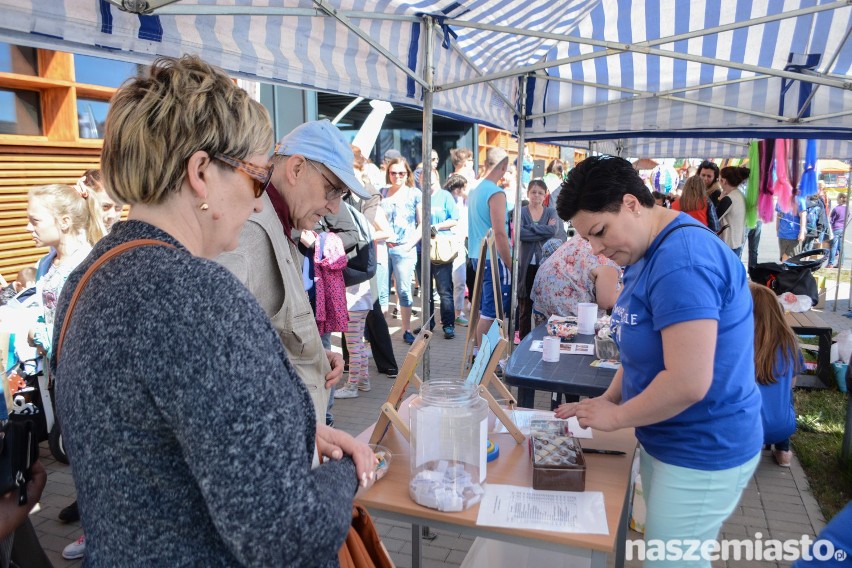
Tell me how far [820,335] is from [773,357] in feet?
7.37

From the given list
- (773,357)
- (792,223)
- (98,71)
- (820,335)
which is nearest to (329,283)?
(773,357)

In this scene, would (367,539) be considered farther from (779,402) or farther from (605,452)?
(779,402)

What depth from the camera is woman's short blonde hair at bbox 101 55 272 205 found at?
955mm

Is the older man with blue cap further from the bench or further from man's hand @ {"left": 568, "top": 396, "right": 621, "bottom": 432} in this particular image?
the bench

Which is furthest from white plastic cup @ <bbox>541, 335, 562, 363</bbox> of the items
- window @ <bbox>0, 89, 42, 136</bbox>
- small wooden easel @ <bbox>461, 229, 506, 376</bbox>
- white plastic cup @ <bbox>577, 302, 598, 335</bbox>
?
window @ <bbox>0, 89, 42, 136</bbox>

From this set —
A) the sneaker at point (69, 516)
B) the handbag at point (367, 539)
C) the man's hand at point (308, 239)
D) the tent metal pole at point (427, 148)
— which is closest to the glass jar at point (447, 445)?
the handbag at point (367, 539)

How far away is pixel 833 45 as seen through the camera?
Result: 4.26 meters

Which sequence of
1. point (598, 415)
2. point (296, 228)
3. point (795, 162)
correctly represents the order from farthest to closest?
point (795, 162)
point (296, 228)
point (598, 415)

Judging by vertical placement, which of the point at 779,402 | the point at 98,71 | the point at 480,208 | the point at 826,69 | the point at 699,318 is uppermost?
the point at 98,71

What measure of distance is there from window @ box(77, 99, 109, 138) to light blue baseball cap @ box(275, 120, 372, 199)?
17.1 feet

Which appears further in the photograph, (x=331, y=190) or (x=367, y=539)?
(x=331, y=190)

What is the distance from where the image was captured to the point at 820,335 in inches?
204

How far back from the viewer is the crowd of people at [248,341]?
0.81 m

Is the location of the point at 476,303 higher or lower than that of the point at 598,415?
higher
